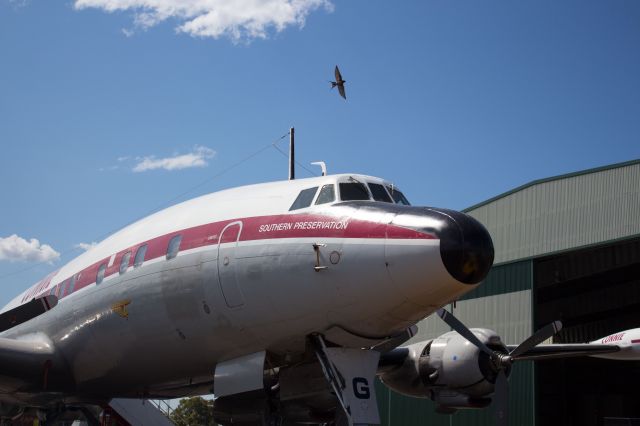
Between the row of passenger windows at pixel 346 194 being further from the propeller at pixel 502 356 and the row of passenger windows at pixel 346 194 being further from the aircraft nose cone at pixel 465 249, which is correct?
the propeller at pixel 502 356

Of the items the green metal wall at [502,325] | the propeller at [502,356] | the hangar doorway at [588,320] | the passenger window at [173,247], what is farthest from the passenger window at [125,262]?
the hangar doorway at [588,320]

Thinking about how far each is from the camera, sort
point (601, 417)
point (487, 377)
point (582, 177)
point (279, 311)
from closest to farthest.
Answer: point (279, 311) → point (487, 377) → point (582, 177) → point (601, 417)

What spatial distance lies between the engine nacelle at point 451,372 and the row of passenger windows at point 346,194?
386 centimetres

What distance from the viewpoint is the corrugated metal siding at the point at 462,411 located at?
2525cm

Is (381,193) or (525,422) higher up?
(381,193)

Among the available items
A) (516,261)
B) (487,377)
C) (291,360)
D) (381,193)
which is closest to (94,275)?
(291,360)

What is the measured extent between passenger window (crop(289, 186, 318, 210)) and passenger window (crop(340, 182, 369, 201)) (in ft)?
1.33

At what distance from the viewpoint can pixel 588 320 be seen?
34031 mm

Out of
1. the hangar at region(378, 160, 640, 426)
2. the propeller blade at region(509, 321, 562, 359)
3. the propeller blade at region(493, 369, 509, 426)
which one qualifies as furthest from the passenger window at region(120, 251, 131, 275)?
the hangar at region(378, 160, 640, 426)

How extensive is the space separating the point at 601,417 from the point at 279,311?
33.7 meters

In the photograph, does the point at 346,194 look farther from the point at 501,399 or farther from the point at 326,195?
the point at 501,399

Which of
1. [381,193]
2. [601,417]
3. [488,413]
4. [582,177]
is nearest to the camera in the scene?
[381,193]

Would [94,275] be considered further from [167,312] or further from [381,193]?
[381,193]

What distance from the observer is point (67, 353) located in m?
13.1
